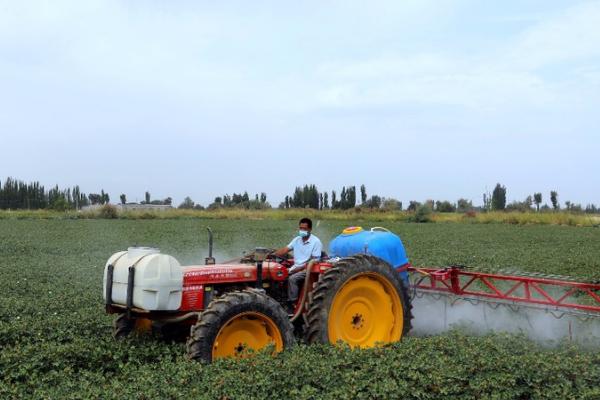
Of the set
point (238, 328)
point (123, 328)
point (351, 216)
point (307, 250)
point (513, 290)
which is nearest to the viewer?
point (238, 328)

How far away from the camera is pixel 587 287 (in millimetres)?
7594

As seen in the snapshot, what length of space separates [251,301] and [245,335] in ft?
1.36

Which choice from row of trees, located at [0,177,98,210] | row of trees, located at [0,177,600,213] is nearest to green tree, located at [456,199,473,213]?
row of trees, located at [0,177,600,213]

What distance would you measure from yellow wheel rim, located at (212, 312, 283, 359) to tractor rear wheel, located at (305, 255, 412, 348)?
54 cm

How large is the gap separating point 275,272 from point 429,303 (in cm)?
327

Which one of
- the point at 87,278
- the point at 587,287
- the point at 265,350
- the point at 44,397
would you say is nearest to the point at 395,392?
the point at 265,350

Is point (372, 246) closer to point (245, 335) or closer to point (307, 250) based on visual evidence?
point (307, 250)

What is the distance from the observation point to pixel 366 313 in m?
7.16

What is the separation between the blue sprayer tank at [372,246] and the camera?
27.3 ft

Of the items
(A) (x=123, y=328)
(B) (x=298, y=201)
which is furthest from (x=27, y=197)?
(A) (x=123, y=328)

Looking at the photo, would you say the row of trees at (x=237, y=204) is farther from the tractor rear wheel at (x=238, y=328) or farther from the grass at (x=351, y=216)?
the tractor rear wheel at (x=238, y=328)

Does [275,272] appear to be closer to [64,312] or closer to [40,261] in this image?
[64,312]

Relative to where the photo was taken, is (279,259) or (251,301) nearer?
(251,301)

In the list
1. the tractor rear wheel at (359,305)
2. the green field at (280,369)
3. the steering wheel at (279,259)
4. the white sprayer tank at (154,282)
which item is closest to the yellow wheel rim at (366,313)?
the tractor rear wheel at (359,305)
